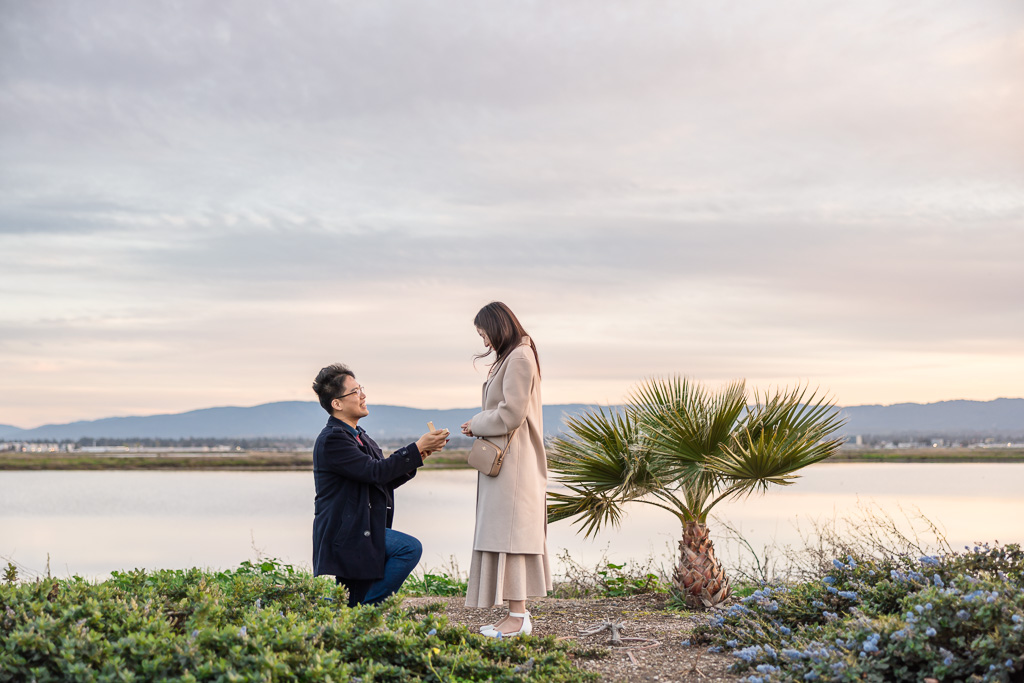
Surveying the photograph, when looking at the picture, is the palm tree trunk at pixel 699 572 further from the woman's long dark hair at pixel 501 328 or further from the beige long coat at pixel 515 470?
the woman's long dark hair at pixel 501 328

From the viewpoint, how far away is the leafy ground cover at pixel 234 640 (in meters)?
3.09

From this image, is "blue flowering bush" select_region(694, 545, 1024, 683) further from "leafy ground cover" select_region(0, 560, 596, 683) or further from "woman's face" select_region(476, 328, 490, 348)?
"woman's face" select_region(476, 328, 490, 348)

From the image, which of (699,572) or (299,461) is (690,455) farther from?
(299,461)

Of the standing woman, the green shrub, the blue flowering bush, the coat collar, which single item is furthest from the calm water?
the coat collar

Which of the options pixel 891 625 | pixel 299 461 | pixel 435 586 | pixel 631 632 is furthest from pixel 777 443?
pixel 299 461

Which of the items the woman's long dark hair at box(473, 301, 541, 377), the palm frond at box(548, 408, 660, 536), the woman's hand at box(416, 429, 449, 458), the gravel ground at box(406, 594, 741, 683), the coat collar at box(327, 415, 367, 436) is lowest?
the gravel ground at box(406, 594, 741, 683)

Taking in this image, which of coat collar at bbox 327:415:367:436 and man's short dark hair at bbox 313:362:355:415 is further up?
man's short dark hair at bbox 313:362:355:415

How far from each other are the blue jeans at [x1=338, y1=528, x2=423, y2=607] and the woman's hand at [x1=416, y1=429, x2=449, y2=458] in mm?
524

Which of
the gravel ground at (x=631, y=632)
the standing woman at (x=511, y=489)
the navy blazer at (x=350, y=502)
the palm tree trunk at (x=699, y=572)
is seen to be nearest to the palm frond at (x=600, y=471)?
the palm tree trunk at (x=699, y=572)

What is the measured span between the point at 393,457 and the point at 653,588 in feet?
11.6

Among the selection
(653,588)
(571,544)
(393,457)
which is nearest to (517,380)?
(393,457)

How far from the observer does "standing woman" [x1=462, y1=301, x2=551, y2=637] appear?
195 inches

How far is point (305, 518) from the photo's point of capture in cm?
2239

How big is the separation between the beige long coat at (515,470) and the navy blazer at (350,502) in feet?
1.69
